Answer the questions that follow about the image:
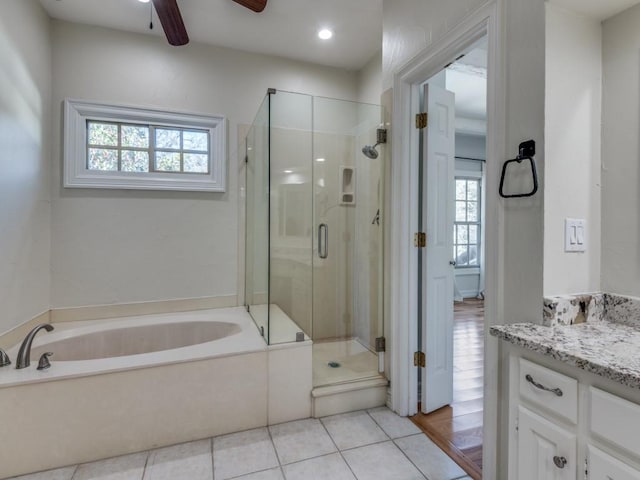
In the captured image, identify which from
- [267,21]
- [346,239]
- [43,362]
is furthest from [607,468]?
[267,21]

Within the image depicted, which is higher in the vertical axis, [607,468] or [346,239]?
[346,239]

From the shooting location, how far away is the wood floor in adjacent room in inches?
70.4

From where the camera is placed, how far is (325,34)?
9.18 feet

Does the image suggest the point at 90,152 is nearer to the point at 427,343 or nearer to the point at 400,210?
the point at 400,210

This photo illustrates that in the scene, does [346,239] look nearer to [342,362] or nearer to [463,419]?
[342,362]

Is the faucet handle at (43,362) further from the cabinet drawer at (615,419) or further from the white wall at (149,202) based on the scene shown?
the cabinet drawer at (615,419)

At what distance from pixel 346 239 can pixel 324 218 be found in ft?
0.92

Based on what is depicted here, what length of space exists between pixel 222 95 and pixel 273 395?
2.57 meters

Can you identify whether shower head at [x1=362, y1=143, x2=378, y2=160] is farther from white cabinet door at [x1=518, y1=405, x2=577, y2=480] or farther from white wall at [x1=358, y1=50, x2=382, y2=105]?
white cabinet door at [x1=518, y1=405, x2=577, y2=480]

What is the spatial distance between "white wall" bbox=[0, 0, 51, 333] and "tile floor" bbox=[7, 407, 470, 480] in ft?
3.90

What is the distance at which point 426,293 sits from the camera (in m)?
2.15

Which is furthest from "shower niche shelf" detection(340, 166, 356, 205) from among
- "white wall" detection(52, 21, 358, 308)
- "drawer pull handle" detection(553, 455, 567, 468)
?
"drawer pull handle" detection(553, 455, 567, 468)

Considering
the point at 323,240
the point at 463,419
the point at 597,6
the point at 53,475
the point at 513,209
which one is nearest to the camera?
the point at 597,6

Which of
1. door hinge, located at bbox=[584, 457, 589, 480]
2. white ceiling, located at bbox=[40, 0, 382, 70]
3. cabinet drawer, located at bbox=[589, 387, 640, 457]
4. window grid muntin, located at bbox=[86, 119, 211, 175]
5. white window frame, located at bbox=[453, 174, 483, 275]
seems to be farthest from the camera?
white window frame, located at bbox=[453, 174, 483, 275]
